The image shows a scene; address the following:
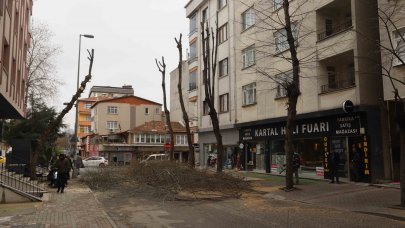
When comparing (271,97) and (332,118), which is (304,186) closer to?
(332,118)

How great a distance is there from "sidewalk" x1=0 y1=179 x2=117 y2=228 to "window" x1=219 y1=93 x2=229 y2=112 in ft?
62.9

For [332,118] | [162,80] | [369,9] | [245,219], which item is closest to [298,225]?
[245,219]

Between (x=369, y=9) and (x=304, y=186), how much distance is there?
904 cm

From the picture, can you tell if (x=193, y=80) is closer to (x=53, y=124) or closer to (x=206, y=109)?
(x=206, y=109)

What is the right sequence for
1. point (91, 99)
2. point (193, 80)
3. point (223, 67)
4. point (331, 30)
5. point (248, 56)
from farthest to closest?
1. point (91, 99)
2. point (193, 80)
3. point (223, 67)
4. point (248, 56)
5. point (331, 30)

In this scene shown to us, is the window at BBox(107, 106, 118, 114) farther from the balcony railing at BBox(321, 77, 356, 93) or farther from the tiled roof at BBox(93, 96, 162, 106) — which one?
the balcony railing at BBox(321, 77, 356, 93)

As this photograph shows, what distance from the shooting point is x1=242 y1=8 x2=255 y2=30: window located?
30.8m

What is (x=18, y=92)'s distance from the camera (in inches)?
896

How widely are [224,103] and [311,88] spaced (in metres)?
12.3

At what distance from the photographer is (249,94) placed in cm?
3052

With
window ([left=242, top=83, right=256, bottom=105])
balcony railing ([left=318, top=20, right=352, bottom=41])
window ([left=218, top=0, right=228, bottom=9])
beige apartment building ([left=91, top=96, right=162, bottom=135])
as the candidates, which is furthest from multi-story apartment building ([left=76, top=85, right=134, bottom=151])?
balcony railing ([left=318, top=20, right=352, bottom=41])

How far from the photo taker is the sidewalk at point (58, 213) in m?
10.8

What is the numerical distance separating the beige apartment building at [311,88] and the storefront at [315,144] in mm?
49

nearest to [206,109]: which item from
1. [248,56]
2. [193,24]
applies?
[248,56]
